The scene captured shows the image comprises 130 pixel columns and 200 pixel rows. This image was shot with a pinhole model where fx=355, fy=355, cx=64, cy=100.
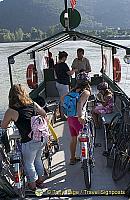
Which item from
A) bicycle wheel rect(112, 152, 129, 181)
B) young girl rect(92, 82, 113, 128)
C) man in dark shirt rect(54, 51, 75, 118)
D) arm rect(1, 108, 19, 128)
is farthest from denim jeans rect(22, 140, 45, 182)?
man in dark shirt rect(54, 51, 75, 118)

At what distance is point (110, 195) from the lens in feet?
14.5

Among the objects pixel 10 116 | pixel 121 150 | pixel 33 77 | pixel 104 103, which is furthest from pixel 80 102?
pixel 33 77

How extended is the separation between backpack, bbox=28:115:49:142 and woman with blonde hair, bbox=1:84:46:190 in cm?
5

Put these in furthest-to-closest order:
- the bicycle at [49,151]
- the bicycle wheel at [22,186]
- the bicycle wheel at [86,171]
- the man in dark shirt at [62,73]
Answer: the man in dark shirt at [62,73] → the bicycle at [49,151] → the bicycle wheel at [86,171] → the bicycle wheel at [22,186]

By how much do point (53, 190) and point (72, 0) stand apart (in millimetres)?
5462

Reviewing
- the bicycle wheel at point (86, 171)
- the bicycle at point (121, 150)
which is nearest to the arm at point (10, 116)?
the bicycle wheel at point (86, 171)

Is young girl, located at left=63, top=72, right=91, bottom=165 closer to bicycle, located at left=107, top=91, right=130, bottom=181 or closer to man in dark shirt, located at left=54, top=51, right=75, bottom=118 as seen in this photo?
bicycle, located at left=107, top=91, right=130, bottom=181

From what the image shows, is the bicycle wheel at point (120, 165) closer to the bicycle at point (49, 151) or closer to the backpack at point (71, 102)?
the backpack at point (71, 102)

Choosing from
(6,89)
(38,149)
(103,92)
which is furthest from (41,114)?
(6,89)

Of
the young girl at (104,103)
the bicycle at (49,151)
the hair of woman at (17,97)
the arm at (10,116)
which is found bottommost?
the bicycle at (49,151)

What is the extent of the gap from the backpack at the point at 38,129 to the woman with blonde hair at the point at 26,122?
5cm

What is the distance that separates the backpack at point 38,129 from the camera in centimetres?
422

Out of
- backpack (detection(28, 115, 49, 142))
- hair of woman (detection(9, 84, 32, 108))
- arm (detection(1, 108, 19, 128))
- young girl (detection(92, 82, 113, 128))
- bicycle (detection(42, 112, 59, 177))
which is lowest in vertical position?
bicycle (detection(42, 112, 59, 177))

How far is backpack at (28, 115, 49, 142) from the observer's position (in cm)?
422
